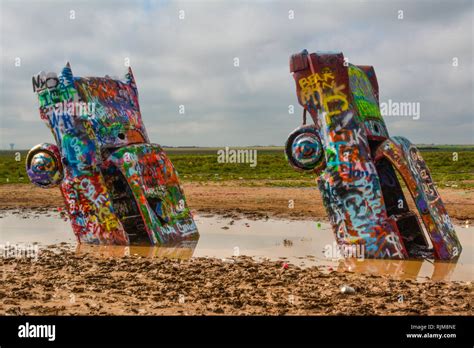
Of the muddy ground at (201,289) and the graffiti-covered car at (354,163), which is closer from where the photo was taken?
the muddy ground at (201,289)

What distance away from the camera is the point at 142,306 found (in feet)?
Result: 23.3

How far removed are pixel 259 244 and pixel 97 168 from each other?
3.66 m

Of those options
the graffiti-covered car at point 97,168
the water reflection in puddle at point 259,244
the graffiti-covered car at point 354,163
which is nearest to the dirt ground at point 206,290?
the water reflection in puddle at point 259,244

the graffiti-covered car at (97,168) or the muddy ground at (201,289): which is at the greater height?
the graffiti-covered car at (97,168)

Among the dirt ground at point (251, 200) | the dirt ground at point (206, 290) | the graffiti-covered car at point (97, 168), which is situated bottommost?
the dirt ground at point (206, 290)

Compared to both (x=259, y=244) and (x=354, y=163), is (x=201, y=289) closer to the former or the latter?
(x=354, y=163)

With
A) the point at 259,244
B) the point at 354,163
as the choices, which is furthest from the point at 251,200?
the point at 354,163

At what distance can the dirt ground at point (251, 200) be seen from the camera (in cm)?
1736

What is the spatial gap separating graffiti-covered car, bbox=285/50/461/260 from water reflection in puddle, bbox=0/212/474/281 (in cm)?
47

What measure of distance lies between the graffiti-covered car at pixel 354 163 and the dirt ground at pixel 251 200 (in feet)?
19.0

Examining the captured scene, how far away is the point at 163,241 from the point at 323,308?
548 cm

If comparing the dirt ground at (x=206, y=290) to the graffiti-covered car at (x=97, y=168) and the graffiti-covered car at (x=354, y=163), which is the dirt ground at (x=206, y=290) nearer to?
the graffiti-covered car at (x=354, y=163)

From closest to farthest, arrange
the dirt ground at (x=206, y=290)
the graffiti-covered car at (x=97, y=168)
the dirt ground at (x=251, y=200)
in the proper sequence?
the dirt ground at (x=206, y=290) < the graffiti-covered car at (x=97, y=168) < the dirt ground at (x=251, y=200)

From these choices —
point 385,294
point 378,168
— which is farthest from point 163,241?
point 385,294
